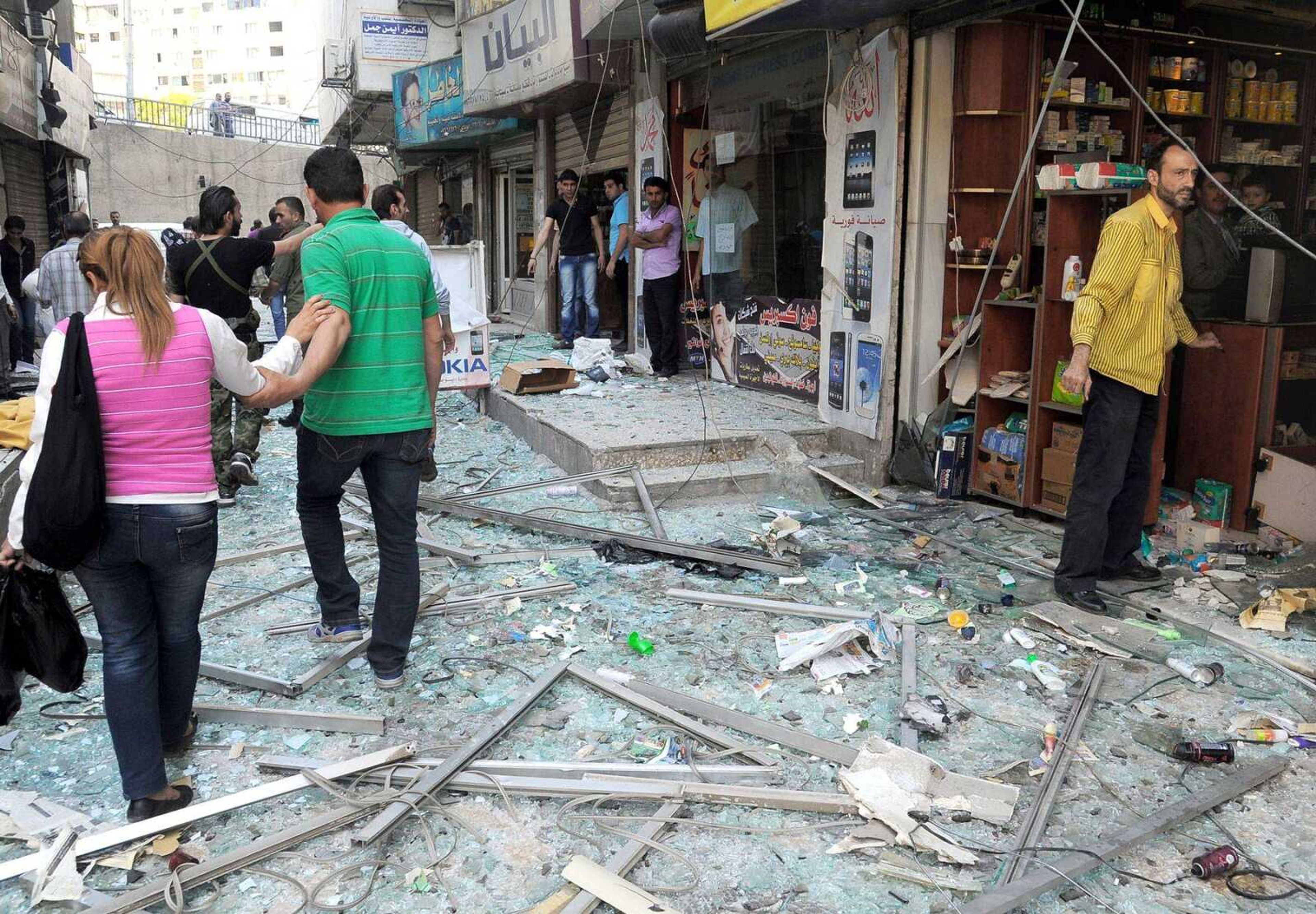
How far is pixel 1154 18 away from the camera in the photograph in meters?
7.38

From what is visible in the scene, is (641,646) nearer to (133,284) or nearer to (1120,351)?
(133,284)

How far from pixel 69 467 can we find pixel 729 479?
486 cm

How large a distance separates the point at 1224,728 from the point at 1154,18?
556 centimetres

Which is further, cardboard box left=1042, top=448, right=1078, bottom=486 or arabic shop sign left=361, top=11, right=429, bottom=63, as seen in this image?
arabic shop sign left=361, top=11, right=429, bottom=63

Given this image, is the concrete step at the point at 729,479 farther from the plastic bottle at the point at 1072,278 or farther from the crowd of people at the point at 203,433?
the crowd of people at the point at 203,433

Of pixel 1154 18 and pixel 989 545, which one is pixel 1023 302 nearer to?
pixel 989 545

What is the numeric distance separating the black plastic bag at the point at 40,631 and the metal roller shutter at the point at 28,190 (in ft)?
62.4

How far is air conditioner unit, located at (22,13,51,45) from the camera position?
1925cm

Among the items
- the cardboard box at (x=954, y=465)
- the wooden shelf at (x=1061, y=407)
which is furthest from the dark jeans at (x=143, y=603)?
the cardboard box at (x=954, y=465)

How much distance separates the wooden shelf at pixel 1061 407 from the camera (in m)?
6.02

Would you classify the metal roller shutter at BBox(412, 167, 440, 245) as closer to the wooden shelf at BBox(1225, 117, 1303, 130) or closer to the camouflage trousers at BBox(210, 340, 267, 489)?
the camouflage trousers at BBox(210, 340, 267, 489)

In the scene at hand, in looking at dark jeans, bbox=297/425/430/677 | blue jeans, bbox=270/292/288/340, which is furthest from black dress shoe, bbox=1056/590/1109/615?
blue jeans, bbox=270/292/288/340

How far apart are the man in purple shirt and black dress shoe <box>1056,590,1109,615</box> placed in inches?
237

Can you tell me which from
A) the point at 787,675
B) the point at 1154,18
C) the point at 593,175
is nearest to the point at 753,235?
the point at 1154,18
